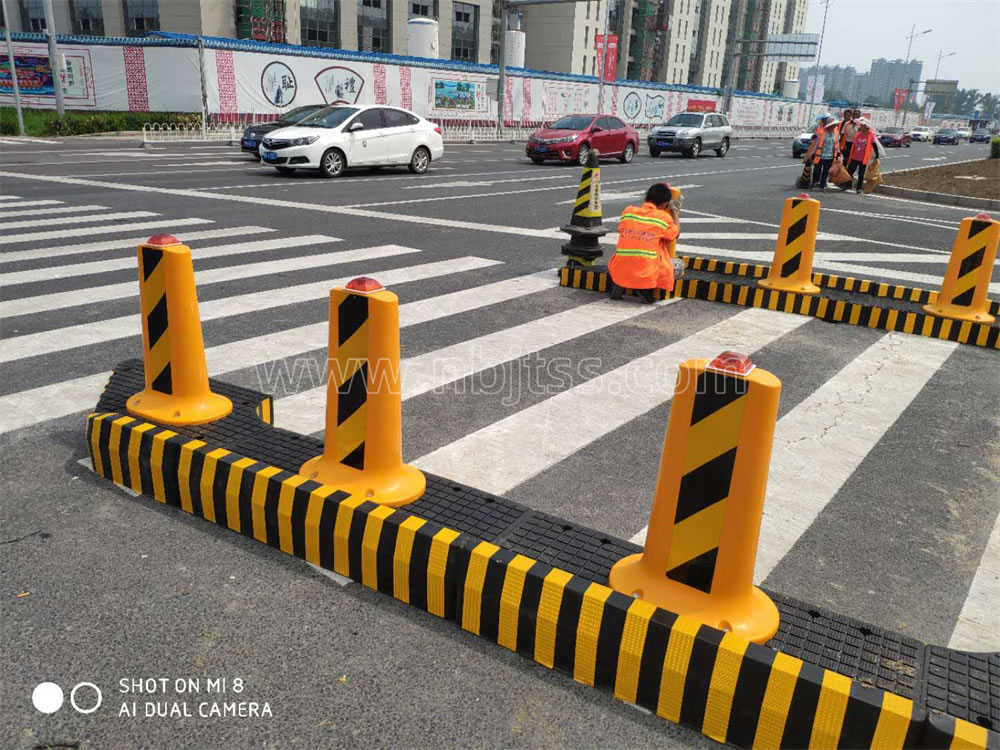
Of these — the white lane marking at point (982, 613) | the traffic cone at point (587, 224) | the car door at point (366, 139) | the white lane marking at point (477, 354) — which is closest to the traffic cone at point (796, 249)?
the white lane marking at point (477, 354)

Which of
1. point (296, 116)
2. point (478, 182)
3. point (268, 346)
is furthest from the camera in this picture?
point (296, 116)

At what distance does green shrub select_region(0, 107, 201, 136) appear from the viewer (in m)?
29.4

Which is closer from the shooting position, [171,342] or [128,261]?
[171,342]

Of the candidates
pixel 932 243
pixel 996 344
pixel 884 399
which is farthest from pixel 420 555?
pixel 932 243

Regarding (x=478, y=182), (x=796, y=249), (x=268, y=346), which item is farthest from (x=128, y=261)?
(x=478, y=182)

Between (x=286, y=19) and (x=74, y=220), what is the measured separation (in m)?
48.5

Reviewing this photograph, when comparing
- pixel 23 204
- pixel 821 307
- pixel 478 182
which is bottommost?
pixel 478 182

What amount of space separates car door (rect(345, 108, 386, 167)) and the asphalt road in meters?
8.03

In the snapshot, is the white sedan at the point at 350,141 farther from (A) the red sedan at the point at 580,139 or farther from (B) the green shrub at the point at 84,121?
(B) the green shrub at the point at 84,121

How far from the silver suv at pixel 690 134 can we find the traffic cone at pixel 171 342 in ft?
96.5

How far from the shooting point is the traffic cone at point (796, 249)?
796 centimetres

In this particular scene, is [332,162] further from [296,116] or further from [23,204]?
[23,204]

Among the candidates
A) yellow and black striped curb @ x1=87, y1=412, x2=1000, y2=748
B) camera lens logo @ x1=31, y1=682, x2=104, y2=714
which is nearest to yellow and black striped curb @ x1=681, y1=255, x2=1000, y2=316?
yellow and black striped curb @ x1=87, y1=412, x2=1000, y2=748

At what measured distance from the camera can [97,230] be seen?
10.5 m
